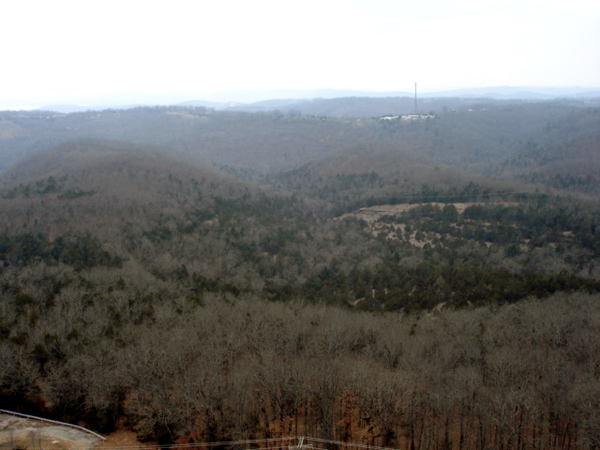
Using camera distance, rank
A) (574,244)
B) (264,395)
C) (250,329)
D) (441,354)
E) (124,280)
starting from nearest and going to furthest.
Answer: (264,395) → (441,354) → (250,329) → (124,280) → (574,244)

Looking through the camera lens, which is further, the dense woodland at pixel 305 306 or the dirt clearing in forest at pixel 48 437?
the dense woodland at pixel 305 306

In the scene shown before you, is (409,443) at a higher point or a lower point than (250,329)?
lower

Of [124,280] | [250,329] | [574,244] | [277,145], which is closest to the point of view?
[250,329]

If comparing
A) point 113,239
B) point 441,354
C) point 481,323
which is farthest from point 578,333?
point 113,239

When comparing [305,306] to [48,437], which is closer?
[48,437]

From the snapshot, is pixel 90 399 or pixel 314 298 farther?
pixel 314 298

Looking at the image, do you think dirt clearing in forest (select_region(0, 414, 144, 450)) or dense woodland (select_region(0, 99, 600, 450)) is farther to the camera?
dense woodland (select_region(0, 99, 600, 450))

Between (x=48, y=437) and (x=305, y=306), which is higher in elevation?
(x=48, y=437)

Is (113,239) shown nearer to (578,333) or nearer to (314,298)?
(314,298)
